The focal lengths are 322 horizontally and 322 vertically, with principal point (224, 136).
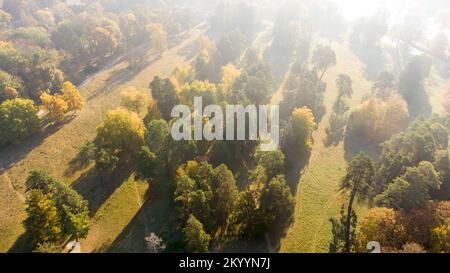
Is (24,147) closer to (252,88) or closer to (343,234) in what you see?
(252,88)

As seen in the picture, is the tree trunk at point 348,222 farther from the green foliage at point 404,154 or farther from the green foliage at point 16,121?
the green foliage at point 16,121

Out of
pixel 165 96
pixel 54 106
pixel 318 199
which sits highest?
pixel 165 96

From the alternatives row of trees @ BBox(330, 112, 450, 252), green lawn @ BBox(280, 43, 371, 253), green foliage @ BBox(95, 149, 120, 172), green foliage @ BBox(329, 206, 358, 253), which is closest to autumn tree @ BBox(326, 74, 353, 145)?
green lawn @ BBox(280, 43, 371, 253)

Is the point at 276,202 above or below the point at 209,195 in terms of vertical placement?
below

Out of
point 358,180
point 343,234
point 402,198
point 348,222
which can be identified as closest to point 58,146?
point 343,234

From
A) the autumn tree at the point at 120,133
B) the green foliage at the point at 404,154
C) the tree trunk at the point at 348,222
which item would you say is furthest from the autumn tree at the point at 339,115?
the autumn tree at the point at 120,133

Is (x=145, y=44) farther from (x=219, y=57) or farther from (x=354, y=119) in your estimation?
(x=354, y=119)

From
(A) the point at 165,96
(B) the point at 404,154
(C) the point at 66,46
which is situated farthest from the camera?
(C) the point at 66,46

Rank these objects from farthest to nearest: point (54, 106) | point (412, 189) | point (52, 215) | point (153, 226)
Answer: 1. point (54, 106)
2. point (153, 226)
3. point (412, 189)
4. point (52, 215)
